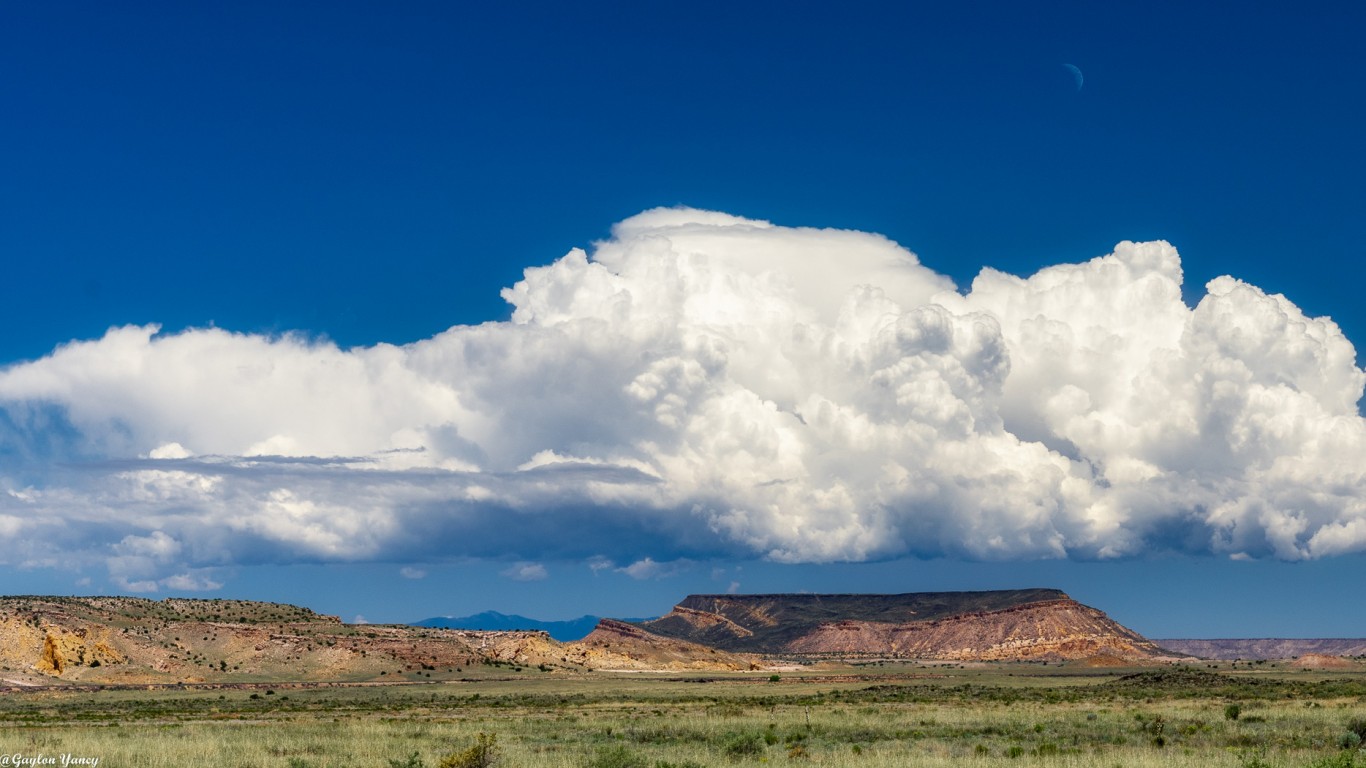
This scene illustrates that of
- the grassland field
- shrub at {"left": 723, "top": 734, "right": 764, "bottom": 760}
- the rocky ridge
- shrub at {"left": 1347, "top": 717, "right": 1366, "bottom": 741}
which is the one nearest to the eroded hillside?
the rocky ridge

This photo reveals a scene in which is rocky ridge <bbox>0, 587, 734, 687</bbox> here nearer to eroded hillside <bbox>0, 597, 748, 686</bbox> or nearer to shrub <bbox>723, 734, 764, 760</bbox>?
eroded hillside <bbox>0, 597, 748, 686</bbox>

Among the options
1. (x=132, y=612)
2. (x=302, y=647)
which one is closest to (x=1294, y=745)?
(x=302, y=647)

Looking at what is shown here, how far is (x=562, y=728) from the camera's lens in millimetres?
52750

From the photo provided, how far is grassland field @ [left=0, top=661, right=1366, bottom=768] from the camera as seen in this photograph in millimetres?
35625

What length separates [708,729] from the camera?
50531mm

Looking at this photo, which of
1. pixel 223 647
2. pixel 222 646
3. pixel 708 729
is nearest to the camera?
pixel 708 729

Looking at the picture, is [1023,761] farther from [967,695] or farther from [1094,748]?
[967,695]

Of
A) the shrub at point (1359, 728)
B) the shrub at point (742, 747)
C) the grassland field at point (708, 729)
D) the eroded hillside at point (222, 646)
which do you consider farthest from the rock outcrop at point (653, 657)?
the shrub at point (1359, 728)

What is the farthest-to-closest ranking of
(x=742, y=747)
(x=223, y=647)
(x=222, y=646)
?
(x=222, y=646) < (x=223, y=647) < (x=742, y=747)

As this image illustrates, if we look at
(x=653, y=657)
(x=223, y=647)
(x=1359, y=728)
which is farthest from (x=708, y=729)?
(x=653, y=657)

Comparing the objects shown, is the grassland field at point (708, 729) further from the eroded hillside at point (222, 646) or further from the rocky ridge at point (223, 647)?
the rocky ridge at point (223, 647)

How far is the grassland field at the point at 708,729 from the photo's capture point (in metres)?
35.6

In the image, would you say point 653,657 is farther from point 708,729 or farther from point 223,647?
point 708,729

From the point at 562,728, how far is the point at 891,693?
41220 mm
